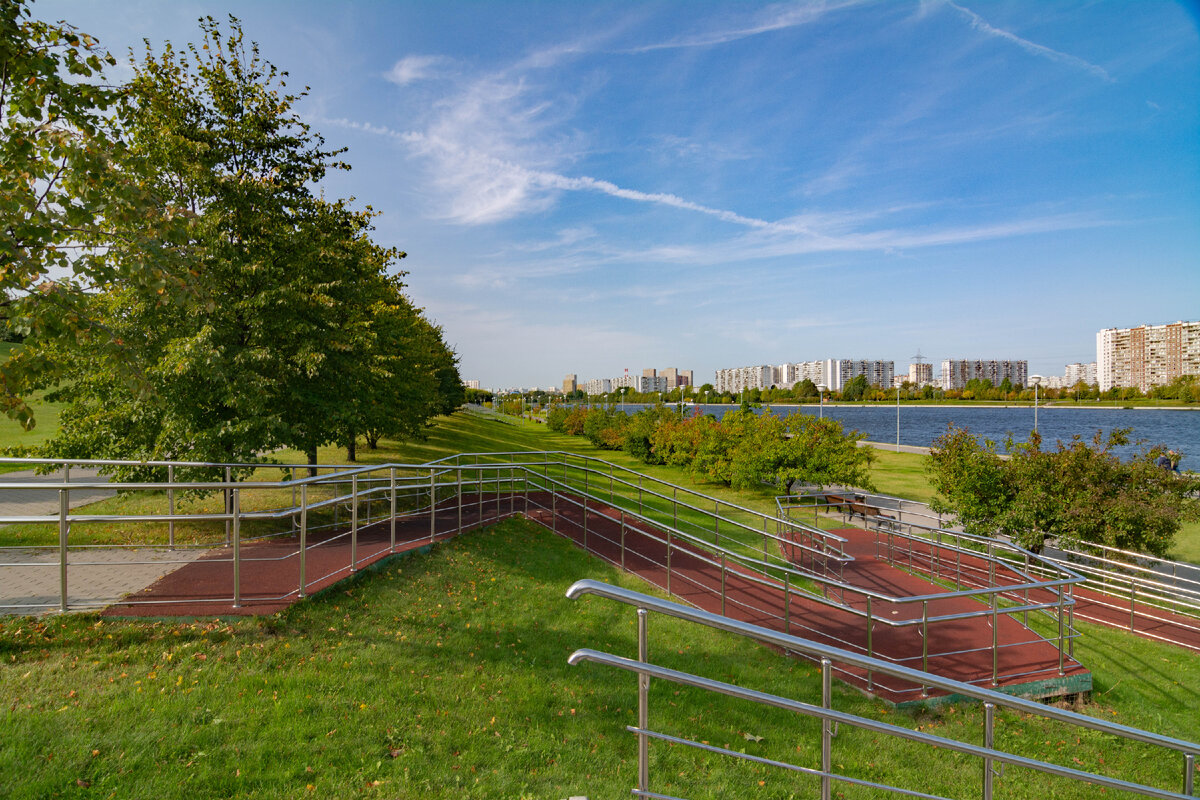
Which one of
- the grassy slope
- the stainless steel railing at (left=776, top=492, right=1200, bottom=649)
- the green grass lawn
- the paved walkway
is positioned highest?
the green grass lawn

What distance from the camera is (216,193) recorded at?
9914mm

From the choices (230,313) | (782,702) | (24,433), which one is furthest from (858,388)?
(782,702)

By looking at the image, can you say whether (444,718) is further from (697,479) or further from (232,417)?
(697,479)

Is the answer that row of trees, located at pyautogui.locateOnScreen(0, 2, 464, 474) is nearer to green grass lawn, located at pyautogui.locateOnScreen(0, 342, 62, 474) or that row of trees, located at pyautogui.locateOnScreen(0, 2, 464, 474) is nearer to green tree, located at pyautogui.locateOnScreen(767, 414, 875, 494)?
green grass lawn, located at pyautogui.locateOnScreen(0, 342, 62, 474)

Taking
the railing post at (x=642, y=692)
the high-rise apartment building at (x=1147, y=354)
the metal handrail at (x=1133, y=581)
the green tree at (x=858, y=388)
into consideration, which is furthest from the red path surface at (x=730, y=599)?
the green tree at (x=858, y=388)

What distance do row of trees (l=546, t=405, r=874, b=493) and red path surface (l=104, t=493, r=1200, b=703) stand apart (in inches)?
364

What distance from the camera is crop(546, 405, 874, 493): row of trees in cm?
2172

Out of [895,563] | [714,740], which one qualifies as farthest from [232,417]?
[895,563]

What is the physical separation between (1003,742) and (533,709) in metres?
5.07

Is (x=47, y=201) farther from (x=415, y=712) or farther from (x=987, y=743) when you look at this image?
(x=987, y=743)

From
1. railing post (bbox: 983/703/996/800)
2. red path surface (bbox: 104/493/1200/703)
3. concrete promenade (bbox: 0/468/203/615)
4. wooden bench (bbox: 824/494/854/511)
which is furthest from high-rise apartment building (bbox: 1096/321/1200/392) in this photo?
concrete promenade (bbox: 0/468/203/615)

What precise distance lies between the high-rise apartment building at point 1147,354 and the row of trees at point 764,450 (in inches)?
5645

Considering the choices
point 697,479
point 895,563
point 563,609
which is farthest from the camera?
point 697,479

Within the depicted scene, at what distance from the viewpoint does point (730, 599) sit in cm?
944
